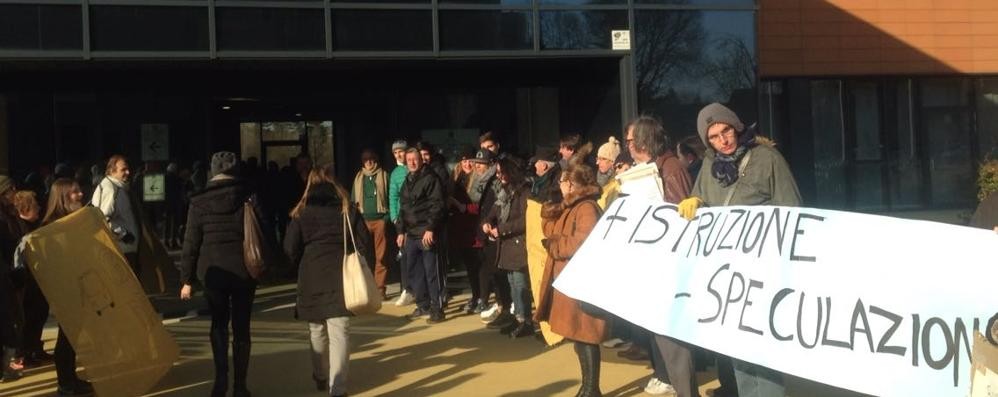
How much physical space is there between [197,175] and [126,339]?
6.39 meters

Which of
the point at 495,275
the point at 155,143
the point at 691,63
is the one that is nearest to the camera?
the point at 495,275

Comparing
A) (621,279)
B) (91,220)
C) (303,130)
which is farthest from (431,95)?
(621,279)

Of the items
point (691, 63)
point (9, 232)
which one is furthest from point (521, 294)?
point (691, 63)

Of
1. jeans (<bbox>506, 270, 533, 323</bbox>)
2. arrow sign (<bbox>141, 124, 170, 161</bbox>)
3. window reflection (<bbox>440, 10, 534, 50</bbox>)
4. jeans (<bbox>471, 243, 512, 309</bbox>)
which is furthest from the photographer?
arrow sign (<bbox>141, 124, 170, 161</bbox>)

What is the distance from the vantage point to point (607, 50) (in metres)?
12.0

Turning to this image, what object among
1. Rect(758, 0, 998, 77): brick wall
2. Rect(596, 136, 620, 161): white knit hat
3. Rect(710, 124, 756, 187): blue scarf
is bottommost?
Rect(710, 124, 756, 187): blue scarf

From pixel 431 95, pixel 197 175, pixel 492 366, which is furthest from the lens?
pixel 431 95

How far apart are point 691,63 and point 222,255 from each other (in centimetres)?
737

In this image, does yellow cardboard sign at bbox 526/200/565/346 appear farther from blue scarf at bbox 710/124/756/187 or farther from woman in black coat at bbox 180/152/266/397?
blue scarf at bbox 710/124/756/187

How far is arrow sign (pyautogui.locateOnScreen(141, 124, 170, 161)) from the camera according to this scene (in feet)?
42.7

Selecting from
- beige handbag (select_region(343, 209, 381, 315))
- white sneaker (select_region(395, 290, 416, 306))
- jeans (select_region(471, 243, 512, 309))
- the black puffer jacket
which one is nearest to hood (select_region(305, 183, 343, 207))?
beige handbag (select_region(343, 209, 381, 315))

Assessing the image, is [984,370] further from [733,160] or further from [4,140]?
[4,140]

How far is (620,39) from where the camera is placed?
12.0m

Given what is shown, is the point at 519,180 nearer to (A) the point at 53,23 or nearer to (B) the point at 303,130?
(A) the point at 53,23
